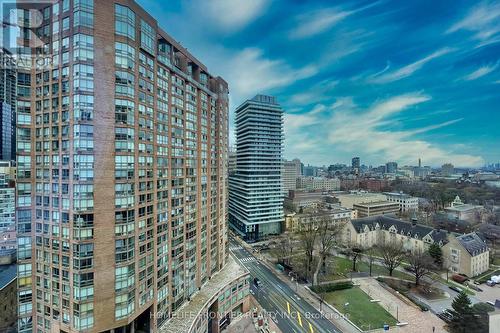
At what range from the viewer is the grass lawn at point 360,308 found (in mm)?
47281

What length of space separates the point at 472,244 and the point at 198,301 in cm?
7521

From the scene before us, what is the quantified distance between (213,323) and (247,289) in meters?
10.3

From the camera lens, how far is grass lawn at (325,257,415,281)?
220 ft

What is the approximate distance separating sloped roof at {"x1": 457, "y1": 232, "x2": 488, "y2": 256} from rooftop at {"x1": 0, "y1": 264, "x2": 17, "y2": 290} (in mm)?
103277

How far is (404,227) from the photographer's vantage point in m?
86.9

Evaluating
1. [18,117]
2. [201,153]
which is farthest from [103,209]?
[201,153]

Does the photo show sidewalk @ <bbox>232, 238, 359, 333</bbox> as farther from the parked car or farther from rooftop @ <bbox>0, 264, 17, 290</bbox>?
rooftop @ <bbox>0, 264, 17, 290</bbox>

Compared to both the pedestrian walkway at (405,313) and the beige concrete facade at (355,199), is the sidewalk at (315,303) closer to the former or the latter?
the pedestrian walkway at (405,313)

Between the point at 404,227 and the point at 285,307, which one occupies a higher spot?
the point at 404,227

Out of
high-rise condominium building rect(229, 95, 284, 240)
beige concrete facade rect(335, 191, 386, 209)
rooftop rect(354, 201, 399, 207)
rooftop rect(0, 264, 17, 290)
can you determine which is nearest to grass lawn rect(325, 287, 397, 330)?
high-rise condominium building rect(229, 95, 284, 240)

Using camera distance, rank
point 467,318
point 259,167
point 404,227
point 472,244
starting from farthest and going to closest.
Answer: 1. point 259,167
2. point 404,227
3. point 472,244
4. point 467,318

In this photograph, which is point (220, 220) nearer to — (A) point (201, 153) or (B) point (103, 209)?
(A) point (201, 153)
